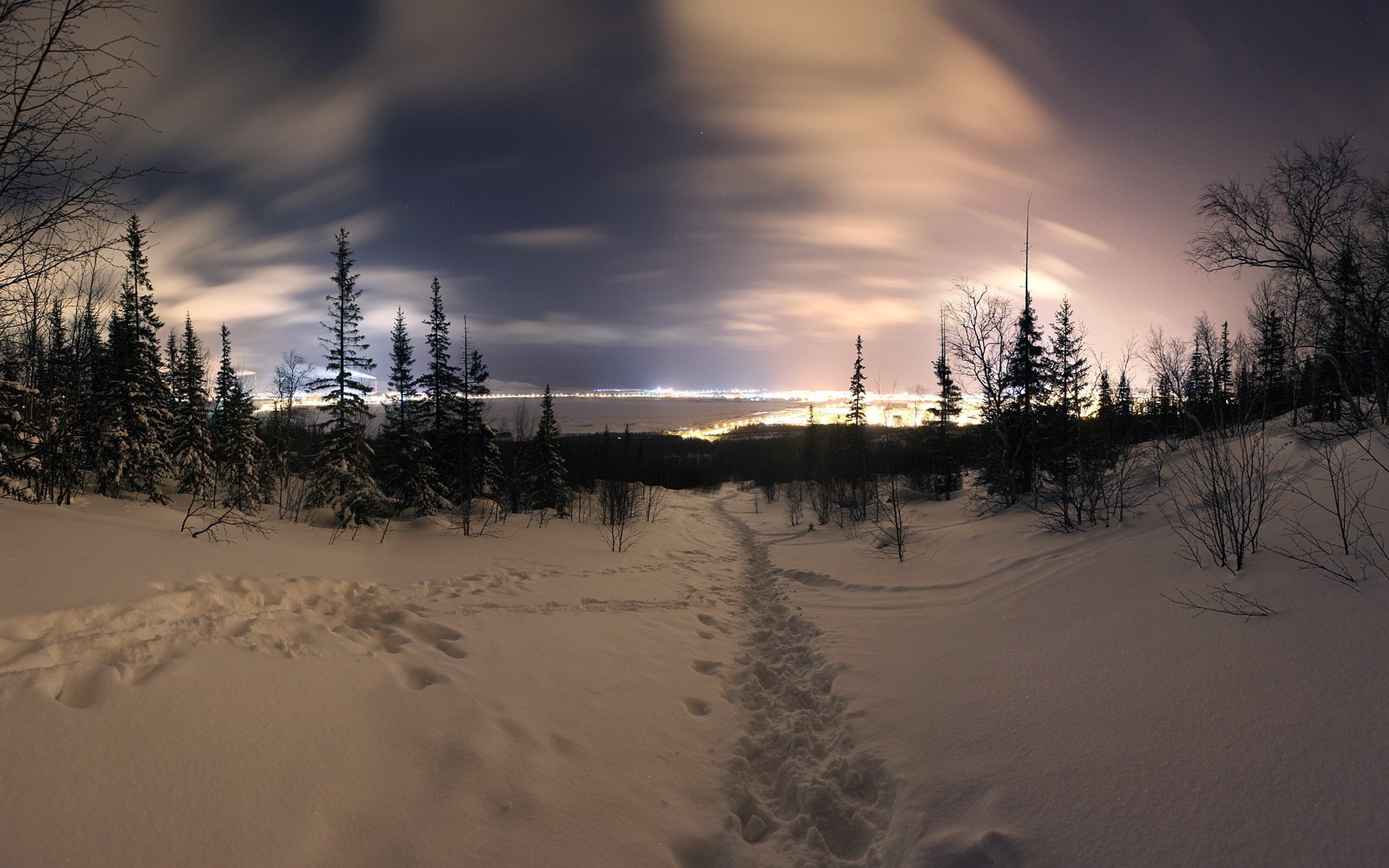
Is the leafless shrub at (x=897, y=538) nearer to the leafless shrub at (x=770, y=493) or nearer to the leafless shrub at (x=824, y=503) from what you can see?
the leafless shrub at (x=824, y=503)

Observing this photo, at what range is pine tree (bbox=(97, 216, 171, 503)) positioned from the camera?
22.0m

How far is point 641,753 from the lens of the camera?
15.0 ft

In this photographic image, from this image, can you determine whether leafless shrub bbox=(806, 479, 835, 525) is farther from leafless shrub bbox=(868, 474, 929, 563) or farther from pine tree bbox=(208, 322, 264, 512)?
pine tree bbox=(208, 322, 264, 512)

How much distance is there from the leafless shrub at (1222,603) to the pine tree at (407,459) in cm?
2477

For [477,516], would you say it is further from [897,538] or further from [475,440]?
[897,538]

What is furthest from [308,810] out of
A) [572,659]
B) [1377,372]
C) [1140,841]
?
[1377,372]

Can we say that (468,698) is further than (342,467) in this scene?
No

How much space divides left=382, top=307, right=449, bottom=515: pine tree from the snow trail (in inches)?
820

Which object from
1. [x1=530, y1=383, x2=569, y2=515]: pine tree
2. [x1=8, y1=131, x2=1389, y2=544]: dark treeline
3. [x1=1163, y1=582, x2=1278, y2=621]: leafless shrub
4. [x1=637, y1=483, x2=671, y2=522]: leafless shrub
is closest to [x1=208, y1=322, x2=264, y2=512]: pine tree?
[x1=8, y1=131, x2=1389, y2=544]: dark treeline

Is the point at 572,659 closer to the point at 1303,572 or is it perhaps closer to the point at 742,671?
the point at 742,671

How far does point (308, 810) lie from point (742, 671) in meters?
5.08

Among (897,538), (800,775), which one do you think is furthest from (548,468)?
(800,775)

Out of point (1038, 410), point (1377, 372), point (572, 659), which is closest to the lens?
point (572, 659)

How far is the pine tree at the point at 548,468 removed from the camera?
34375 mm
